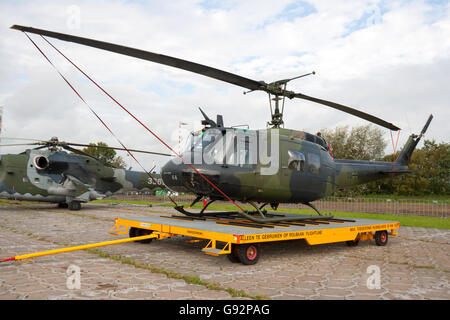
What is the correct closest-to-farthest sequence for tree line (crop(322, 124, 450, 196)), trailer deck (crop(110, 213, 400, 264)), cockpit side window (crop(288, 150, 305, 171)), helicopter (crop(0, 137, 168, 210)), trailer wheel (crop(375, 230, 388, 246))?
1. trailer deck (crop(110, 213, 400, 264))
2. cockpit side window (crop(288, 150, 305, 171))
3. trailer wheel (crop(375, 230, 388, 246))
4. helicopter (crop(0, 137, 168, 210))
5. tree line (crop(322, 124, 450, 196))

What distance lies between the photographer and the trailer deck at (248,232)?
20.9 ft

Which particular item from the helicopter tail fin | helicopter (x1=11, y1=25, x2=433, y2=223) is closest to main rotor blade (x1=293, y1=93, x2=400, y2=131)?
helicopter (x1=11, y1=25, x2=433, y2=223)

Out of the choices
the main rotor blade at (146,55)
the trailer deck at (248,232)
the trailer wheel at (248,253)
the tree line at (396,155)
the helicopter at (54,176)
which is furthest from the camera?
the tree line at (396,155)

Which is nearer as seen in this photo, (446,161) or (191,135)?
(191,135)

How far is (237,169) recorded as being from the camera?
26.0ft

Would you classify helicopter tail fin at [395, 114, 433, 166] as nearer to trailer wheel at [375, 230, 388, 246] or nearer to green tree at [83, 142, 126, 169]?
trailer wheel at [375, 230, 388, 246]

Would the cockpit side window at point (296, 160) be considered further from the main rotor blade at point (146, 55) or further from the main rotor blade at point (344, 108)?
the main rotor blade at point (146, 55)

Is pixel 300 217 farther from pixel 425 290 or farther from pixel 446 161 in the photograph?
pixel 446 161

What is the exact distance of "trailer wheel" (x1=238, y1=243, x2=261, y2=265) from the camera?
21.3 ft

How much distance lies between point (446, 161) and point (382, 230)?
1716 inches

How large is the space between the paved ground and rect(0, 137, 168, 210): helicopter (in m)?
11.1

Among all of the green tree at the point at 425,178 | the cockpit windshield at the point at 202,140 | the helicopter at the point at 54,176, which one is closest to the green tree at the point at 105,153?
the helicopter at the point at 54,176
